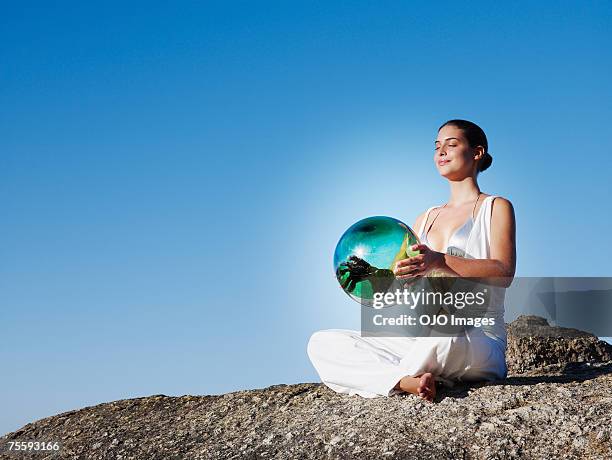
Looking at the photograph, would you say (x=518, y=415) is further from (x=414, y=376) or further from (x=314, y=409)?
(x=314, y=409)

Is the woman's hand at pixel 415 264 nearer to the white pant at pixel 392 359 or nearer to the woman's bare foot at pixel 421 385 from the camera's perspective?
the white pant at pixel 392 359

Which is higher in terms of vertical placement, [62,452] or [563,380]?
[563,380]

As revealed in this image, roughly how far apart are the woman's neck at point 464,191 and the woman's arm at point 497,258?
325 millimetres

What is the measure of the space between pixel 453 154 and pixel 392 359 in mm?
2066

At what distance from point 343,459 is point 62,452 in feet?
11.8

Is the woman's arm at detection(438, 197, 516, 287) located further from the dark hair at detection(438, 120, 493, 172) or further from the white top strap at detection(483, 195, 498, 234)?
the dark hair at detection(438, 120, 493, 172)

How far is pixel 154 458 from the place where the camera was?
6949mm

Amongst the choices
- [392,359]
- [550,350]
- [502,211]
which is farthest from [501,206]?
[550,350]

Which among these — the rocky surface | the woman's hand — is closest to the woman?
the woman's hand

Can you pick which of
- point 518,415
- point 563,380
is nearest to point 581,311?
point 563,380

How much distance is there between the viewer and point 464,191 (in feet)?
23.9

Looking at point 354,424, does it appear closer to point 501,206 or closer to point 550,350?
point 501,206

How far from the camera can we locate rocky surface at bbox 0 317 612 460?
5828 mm

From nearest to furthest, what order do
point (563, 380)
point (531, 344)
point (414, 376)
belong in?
point (414, 376) → point (563, 380) → point (531, 344)
